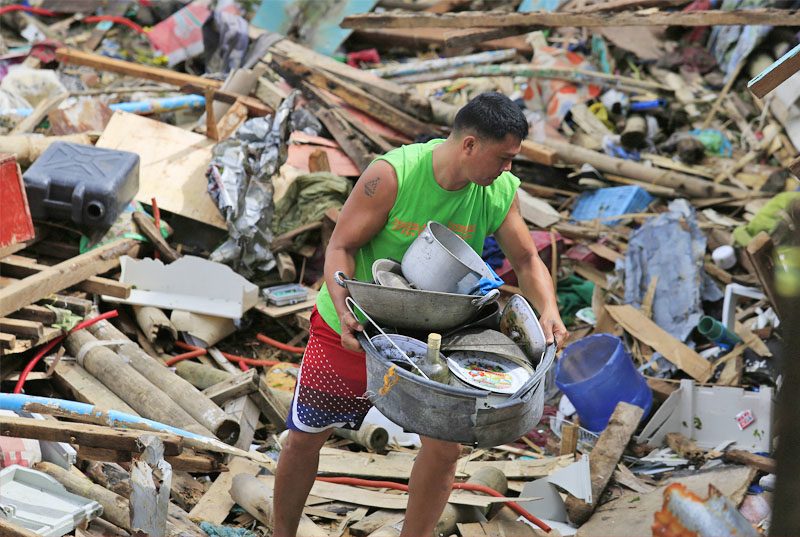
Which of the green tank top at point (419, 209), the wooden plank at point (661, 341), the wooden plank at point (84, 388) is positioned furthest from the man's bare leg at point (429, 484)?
the wooden plank at point (661, 341)

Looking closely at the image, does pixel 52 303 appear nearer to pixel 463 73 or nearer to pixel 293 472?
pixel 293 472

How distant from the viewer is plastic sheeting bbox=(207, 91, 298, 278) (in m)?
7.26

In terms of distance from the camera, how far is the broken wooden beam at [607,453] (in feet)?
17.1

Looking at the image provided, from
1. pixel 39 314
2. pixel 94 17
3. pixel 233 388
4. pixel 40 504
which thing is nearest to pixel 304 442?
pixel 40 504

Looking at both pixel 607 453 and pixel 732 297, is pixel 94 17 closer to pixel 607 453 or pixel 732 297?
pixel 732 297

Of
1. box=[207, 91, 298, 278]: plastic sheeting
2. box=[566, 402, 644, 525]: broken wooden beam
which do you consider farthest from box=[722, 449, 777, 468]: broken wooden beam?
box=[207, 91, 298, 278]: plastic sheeting

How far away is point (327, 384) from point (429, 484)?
0.61 metres

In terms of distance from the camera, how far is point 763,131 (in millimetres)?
10102

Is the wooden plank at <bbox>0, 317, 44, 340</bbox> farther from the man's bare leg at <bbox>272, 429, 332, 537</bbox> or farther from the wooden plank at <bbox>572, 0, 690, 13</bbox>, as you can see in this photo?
the wooden plank at <bbox>572, 0, 690, 13</bbox>

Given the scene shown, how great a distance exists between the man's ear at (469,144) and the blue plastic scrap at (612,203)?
531 cm

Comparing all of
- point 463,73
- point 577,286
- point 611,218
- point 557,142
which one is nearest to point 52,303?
point 577,286

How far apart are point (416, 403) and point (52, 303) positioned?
3823mm

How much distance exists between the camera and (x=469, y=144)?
3582mm

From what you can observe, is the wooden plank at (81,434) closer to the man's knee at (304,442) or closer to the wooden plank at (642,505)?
the man's knee at (304,442)
